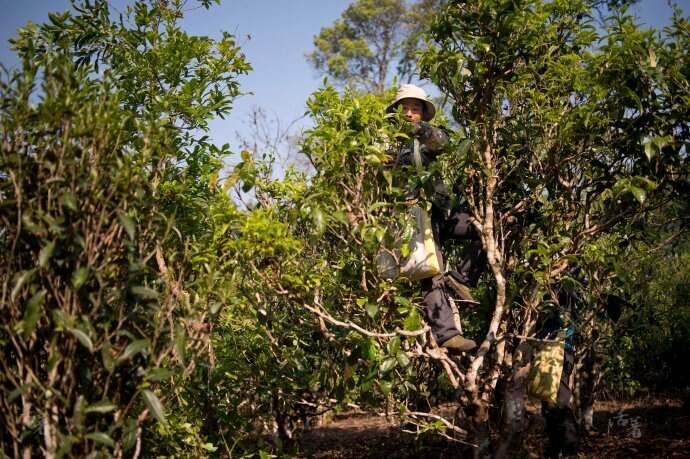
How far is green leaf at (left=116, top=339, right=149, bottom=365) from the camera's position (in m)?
1.95

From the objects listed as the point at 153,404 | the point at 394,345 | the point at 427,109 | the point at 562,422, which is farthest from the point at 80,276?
the point at 562,422

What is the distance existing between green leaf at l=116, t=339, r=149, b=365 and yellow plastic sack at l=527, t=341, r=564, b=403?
104 inches

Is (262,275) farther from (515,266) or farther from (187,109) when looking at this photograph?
(515,266)

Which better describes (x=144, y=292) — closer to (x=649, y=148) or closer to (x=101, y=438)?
(x=101, y=438)

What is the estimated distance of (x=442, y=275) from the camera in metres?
3.16

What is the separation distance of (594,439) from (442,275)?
4108mm

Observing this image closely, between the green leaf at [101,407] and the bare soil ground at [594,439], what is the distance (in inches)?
120

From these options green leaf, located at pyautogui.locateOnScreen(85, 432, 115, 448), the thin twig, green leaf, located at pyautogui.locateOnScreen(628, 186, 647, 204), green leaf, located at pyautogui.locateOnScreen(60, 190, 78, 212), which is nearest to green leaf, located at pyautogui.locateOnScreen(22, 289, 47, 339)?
green leaf, located at pyautogui.locateOnScreen(60, 190, 78, 212)

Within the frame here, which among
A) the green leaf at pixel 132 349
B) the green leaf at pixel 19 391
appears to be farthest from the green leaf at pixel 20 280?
the green leaf at pixel 132 349

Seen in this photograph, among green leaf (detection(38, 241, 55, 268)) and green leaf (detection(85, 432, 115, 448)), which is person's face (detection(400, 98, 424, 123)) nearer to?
green leaf (detection(38, 241, 55, 268))

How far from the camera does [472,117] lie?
324 centimetres

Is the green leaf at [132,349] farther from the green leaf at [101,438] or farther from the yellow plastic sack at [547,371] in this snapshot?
the yellow plastic sack at [547,371]

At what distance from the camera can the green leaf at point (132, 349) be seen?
1.95 metres

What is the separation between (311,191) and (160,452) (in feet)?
5.54
